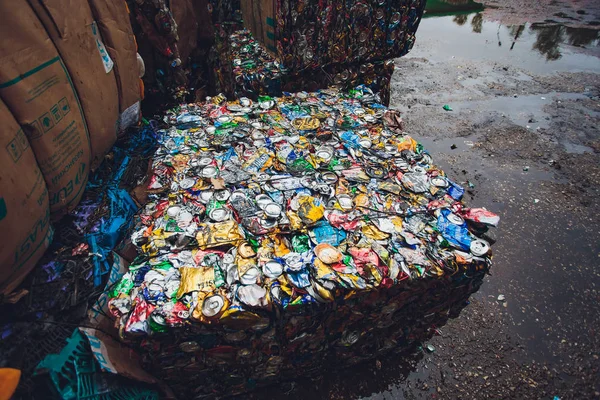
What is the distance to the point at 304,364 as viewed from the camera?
1.73 m

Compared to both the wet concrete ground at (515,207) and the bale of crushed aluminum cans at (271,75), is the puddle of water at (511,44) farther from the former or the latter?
the bale of crushed aluminum cans at (271,75)

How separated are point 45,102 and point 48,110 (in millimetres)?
35

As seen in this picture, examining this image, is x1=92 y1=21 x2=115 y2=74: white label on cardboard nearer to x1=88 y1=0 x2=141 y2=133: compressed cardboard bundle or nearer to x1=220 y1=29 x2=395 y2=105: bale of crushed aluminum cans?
x1=88 y1=0 x2=141 y2=133: compressed cardboard bundle

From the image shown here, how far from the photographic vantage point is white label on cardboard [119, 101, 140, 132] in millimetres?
2038

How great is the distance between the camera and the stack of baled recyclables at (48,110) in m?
1.13

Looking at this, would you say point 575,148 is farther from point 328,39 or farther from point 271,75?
point 271,75

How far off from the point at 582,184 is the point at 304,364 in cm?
383

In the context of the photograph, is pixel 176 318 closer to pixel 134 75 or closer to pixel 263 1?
pixel 134 75

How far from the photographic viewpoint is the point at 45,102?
1.29 metres

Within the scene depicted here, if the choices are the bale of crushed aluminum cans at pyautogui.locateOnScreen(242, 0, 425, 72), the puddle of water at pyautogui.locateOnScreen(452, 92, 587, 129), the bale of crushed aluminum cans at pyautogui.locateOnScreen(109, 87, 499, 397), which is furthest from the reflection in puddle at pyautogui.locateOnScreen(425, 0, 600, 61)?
the bale of crushed aluminum cans at pyautogui.locateOnScreen(109, 87, 499, 397)

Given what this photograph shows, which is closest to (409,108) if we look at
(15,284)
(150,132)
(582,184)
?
(582,184)

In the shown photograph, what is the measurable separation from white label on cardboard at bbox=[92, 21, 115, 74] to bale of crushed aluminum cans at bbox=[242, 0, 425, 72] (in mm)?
1616

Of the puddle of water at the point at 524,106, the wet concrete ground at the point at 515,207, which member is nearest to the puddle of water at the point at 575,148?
the wet concrete ground at the point at 515,207

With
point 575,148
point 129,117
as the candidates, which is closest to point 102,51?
point 129,117
